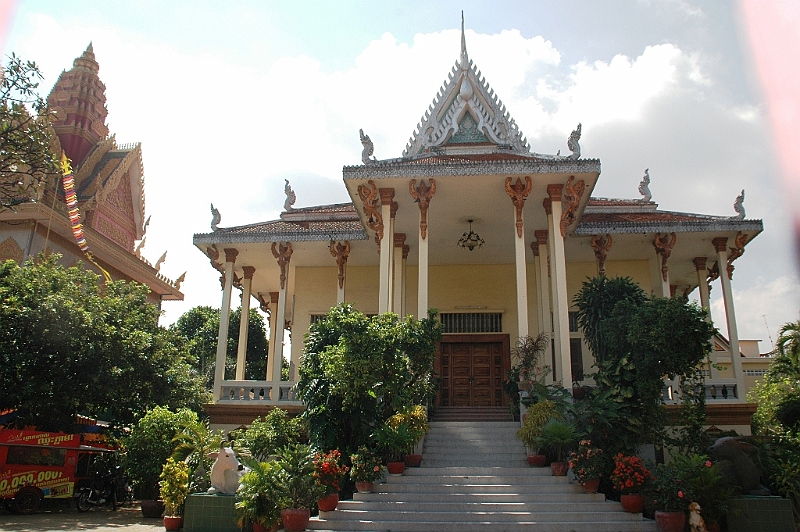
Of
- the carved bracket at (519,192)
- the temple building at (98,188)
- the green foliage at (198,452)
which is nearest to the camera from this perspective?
the green foliage at (198,452)

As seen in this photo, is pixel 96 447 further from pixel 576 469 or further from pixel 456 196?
pixel 576 469

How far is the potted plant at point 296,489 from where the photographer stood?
7.54 meters

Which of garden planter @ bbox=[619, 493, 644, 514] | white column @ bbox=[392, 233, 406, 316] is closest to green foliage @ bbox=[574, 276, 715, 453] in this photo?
garden planter @ bbox=[619, 493, 644, 514]

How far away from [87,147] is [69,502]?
17804mm

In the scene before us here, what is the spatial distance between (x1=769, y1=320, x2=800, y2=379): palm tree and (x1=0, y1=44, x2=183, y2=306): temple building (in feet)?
66.4

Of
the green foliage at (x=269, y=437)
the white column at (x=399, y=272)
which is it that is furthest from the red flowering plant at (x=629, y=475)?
the white column at (x=399, y=272)

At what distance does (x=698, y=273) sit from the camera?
591 inches

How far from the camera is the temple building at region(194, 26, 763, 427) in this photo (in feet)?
39.4

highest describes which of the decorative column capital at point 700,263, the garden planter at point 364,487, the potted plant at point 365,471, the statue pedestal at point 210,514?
the decorative column capital at point 700,263

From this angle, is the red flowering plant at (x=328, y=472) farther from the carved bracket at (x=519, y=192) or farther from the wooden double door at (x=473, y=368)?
the wooden double door at (x=473, y=368)

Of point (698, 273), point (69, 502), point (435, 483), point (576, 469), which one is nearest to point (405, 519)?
point (435, 483)

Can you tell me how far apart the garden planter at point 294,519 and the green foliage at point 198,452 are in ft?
6.74

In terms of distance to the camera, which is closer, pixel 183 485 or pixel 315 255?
pixel 183 485

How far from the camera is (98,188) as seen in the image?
24.6m
